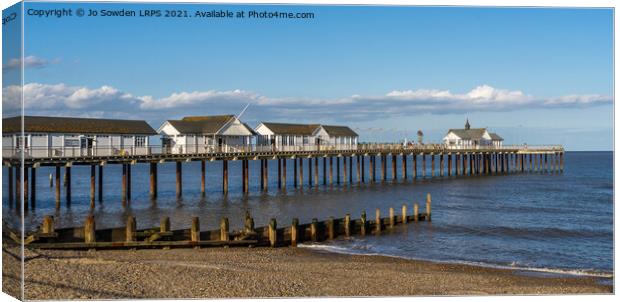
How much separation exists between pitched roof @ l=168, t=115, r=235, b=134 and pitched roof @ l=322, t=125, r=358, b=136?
16.0 metres

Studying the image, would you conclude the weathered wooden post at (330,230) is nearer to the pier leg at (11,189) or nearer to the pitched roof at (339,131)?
the pier leg at (11,189)

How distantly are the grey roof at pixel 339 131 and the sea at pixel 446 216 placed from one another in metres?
10.2

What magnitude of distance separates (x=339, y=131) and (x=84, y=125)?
3520 cm

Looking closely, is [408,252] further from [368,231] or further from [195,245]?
[195,245]

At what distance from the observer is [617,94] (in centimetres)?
1490

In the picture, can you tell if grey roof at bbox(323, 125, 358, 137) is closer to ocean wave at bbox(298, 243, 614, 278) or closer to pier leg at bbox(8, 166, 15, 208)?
ocean wave at bbox(298, 243, 614, 278)

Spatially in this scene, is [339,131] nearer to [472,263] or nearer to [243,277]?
[472,263]

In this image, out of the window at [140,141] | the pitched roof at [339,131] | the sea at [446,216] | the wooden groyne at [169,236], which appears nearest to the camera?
the wooden groyne at [169,236]

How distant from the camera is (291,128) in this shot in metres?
64.1

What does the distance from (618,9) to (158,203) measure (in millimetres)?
30830

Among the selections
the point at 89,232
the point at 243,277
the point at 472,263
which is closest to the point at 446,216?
the point at 472,263

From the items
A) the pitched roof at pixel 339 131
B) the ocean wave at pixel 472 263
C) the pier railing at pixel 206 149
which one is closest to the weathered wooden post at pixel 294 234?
the ocean wave at pixel 472 263

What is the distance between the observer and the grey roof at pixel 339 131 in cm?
6866

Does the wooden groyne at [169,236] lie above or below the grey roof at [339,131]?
below
